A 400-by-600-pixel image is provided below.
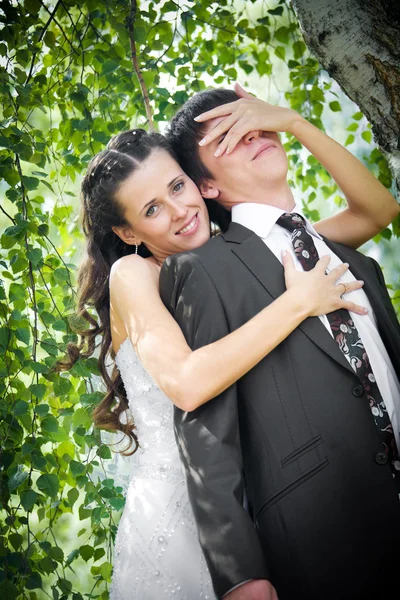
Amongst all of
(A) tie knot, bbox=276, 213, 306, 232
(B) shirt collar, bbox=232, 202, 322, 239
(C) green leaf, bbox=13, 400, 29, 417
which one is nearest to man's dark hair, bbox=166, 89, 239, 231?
(B) shirt collar, bbox=232, 202, 322, 239

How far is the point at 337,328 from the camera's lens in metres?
1.76

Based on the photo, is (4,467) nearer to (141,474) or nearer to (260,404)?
(141,474)

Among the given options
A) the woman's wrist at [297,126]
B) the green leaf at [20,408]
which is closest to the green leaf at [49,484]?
the green leaf at [20,408]

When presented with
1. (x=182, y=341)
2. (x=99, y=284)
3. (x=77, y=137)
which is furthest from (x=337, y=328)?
(x=77, y=137)

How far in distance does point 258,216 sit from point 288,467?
770 mm

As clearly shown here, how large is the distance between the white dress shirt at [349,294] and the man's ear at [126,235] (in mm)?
458

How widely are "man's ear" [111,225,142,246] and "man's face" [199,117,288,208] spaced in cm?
40

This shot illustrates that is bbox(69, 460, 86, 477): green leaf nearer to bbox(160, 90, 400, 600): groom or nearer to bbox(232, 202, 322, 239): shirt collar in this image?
bbox(160, 90, 400, 600): groom

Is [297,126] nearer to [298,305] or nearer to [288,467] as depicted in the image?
[298,305]

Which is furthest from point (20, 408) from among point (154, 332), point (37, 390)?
point (154, 332)

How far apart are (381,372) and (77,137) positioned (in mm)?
1901

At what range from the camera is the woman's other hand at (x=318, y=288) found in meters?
1.70

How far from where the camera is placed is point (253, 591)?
4.85 ft

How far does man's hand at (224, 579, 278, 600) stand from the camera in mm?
1476
